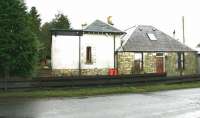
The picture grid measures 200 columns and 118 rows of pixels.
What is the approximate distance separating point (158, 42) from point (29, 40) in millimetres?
23248

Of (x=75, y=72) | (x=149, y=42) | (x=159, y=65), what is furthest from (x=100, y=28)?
(x=159, y=65)

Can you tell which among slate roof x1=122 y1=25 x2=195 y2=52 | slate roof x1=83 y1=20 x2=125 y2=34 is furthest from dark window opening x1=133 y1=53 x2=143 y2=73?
slate roof x1=83 y1=20 x2=125 y2=34

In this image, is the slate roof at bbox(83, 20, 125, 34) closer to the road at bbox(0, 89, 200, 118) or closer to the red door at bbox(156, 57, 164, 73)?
the red door at bbox(156, 57, 164, 73)

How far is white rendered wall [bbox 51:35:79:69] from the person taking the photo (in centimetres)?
3809

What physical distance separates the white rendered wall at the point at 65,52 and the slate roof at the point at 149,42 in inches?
213

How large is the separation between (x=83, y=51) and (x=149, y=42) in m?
8.49

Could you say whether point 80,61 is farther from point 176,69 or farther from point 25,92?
point 25,92

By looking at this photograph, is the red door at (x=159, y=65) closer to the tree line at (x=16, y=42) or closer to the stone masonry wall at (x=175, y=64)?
the stone masonry wall at (x=175, y=64)

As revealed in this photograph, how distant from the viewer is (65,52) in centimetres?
3844

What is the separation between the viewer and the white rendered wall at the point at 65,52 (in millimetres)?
38094

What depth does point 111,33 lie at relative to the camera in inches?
1582

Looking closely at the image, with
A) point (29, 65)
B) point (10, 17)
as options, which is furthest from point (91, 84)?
point (10, 17)

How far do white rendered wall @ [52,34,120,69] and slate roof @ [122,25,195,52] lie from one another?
6.30 ft

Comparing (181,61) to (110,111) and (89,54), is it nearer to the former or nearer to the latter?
(89,54)
